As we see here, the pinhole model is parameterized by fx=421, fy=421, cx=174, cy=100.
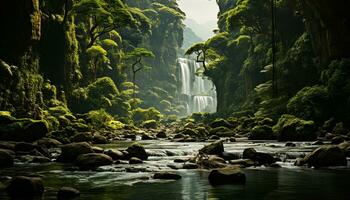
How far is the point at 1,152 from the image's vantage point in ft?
37.3

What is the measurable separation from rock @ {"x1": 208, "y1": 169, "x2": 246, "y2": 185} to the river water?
0.15 m

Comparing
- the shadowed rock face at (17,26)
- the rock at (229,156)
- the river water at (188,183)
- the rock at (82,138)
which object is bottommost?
the river water at (188,183)

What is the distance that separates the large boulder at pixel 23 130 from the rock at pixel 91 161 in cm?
707

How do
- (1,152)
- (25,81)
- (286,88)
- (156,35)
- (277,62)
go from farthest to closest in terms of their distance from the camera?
1. (156,35)
2. (277,62)
3. (286,88)
4. (25,81)
5. (1,152)

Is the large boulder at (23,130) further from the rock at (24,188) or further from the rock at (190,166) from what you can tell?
the rock at (24,188)

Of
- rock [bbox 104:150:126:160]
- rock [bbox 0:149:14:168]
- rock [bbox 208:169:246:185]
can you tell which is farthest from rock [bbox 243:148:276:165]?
A: rock [bbox 0:149:14:168]

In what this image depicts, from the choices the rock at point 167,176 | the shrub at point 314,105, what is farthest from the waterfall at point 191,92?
the rock at point 167,176

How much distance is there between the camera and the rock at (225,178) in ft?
27.0

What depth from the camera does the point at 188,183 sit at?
27.3ft

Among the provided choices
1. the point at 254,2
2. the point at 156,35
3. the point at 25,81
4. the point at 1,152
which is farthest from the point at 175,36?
the point at 1,152

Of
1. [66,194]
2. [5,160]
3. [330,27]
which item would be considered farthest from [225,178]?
[330,27]

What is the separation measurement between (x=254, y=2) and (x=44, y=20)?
19806 mm

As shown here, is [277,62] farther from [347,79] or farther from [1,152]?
[1,152]

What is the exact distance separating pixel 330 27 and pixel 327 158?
17734 millimetres
